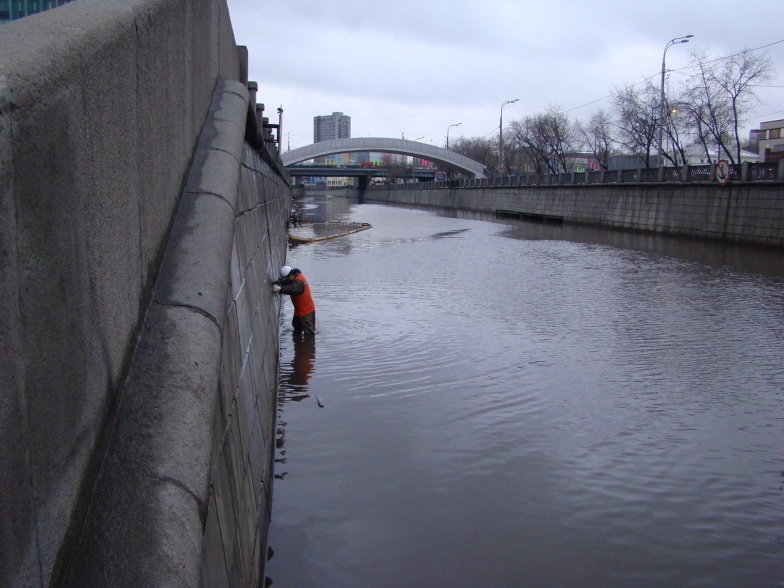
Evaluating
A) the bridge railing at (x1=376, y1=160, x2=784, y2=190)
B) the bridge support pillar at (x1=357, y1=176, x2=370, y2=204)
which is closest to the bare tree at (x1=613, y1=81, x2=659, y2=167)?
the bridge railing at (x1=376, y1=160, x2=784, y2=190)

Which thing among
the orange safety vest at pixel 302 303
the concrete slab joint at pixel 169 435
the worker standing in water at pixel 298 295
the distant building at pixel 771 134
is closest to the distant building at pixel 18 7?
the concrete slab joint at pixel 169 435

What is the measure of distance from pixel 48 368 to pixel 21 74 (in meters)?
0.68

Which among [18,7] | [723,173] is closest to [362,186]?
[723,173]

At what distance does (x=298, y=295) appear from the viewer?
1146 centimetres

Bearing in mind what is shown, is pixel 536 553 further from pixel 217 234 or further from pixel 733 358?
pixel 733 358

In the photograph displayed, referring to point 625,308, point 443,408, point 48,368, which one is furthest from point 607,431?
point 625,308

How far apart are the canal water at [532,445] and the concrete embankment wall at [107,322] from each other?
2.02 metres

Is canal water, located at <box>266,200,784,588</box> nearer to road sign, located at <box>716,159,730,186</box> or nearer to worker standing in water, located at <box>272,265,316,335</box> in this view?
worker standing in water, located at <box>272,265,316,335</box>

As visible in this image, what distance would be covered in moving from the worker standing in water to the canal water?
10.8 inches

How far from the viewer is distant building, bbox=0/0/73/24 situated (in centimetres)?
439

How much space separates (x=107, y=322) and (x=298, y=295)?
9.21m

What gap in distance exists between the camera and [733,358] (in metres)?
10.4

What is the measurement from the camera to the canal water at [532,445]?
5129mm

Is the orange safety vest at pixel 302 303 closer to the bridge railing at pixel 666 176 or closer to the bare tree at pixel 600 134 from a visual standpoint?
the bridge railing at pixel 666 176
